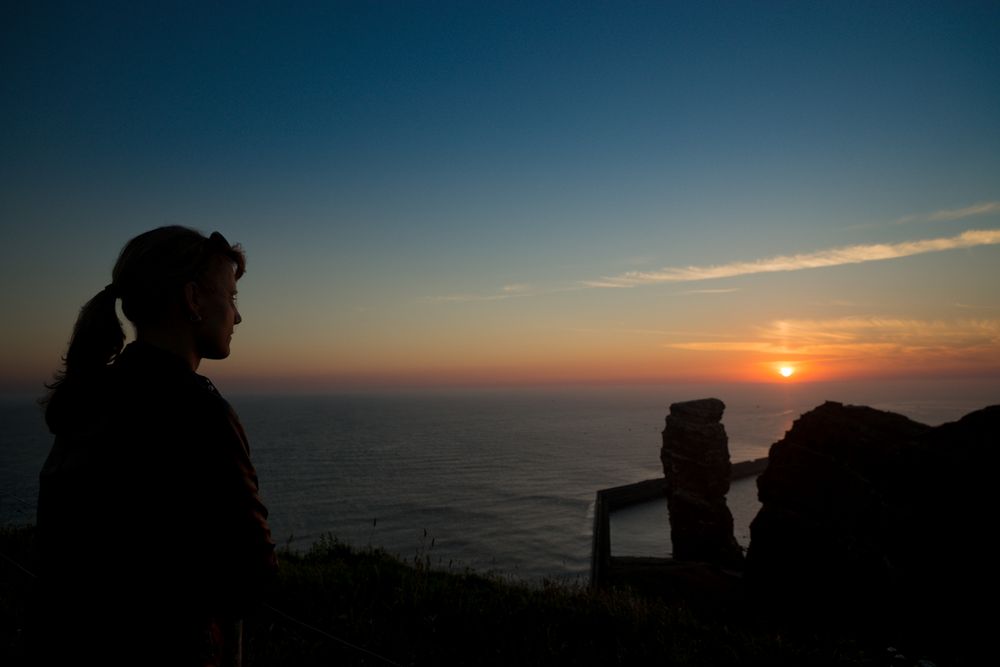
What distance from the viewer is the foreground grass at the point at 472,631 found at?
554 centimetres

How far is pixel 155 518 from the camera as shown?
138 cm

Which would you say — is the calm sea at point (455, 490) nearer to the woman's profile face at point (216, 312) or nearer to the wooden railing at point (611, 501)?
the wooden railing at point (611, 501)

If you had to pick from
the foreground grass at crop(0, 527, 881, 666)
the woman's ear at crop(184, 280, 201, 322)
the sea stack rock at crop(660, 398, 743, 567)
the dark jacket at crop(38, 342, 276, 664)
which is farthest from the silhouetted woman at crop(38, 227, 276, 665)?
the sea stack rock at crop(660, 398, 743, 567)

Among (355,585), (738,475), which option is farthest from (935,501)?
(738,475)

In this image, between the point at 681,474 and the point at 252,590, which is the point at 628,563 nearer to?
the point at 681,474

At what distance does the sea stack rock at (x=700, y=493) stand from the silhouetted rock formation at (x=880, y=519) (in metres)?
11.2

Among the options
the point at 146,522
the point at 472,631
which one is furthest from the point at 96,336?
the point at 472,631

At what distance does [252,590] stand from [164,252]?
3.37 ft

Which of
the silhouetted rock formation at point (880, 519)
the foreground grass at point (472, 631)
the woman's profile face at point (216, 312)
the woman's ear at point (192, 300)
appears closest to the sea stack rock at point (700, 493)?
the silhouetted rock formation at point (880, 519)

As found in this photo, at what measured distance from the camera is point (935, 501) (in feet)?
62.7

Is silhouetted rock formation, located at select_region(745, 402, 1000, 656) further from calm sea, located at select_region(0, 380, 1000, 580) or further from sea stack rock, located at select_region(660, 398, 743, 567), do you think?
calm sea, located at select_region(0, 380, 1000, 580)

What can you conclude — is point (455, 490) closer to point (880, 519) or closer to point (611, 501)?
point (611, 501)

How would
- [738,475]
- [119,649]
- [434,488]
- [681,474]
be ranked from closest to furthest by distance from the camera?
[119,649] → [681,474] → [434,488] → [738,475]

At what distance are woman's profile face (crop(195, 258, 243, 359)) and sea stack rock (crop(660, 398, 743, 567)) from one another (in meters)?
37.3
